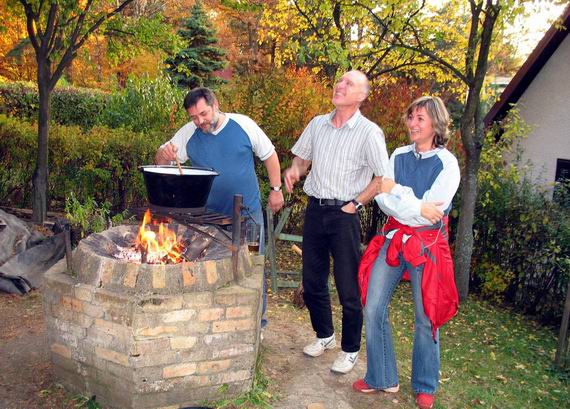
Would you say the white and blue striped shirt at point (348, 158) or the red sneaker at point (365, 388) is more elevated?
the white and blue striped shirt at point (348, 158)

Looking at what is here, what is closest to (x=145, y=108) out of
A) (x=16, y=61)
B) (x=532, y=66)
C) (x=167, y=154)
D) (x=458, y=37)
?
(x=458, y=37)

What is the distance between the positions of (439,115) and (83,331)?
270 centimetres

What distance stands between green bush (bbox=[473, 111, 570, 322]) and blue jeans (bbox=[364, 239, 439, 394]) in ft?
9.71

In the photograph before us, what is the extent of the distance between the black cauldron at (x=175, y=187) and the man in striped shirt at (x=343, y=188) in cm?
85

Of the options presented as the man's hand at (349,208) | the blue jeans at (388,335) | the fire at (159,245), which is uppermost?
the man's hand at (349,208)

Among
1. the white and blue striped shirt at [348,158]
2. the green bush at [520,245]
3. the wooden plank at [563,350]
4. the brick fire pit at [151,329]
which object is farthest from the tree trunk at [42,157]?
the wooden plank at [563,350]

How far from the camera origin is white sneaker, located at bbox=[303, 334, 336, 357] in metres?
4.44

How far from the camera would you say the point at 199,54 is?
23375 mm

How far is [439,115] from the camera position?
339 centimetres

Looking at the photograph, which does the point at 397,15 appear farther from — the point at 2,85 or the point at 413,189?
the point at 2,85

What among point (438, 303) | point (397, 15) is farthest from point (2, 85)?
point (438, 303)

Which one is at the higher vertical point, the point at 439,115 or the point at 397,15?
the point at 397,15

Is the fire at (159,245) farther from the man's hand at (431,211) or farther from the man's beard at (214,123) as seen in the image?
the man's hand at (431,211)

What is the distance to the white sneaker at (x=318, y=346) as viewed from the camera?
14.6 feet
